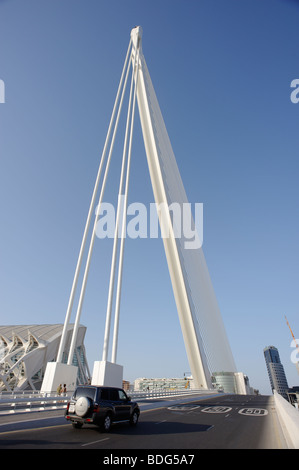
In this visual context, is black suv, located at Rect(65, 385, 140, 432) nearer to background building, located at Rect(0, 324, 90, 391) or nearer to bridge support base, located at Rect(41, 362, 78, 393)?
bridge support base, located at Rect(41, 362, 78, 393)

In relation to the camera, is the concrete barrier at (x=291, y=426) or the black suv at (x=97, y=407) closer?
the concrete barrier at (x=291, y=426)

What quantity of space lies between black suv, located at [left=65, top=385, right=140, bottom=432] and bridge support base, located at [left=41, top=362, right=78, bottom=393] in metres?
8.91

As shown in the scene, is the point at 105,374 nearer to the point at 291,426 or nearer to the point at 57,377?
the point at 57,377

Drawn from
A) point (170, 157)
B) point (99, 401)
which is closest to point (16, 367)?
point (170, 157)

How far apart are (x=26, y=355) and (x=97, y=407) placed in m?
49.9

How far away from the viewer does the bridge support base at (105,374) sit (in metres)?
18.0

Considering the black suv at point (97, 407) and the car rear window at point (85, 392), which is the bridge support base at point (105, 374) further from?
the car rear window at point (85, 392)

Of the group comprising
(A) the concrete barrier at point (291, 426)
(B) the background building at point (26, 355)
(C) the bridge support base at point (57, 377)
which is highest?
(B) the background building at point (26, 355)

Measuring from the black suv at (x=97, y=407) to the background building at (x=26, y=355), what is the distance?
1839 inches

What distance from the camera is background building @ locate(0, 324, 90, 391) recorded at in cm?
5097

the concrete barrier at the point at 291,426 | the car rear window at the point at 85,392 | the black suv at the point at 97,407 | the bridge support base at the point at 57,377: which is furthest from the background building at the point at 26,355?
the concrete barrier at the point at 291,426

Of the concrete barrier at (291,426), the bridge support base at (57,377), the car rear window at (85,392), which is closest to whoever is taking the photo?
the concrete barrier at (291,426)

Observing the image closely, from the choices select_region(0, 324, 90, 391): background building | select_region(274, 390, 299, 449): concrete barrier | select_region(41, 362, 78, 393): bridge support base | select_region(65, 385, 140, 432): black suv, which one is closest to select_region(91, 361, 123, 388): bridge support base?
select_region(41, 362, 78, 393): bridge support base
